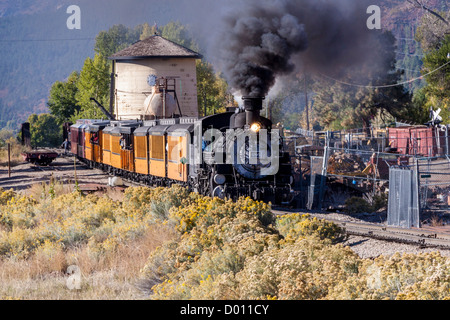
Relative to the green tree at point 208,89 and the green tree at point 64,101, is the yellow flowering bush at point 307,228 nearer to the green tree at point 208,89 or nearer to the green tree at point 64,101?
the green tree at point 208,89

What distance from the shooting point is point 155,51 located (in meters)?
60.5

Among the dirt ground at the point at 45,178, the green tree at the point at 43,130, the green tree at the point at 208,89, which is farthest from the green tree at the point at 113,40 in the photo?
the dirt ground at the point at 45,178

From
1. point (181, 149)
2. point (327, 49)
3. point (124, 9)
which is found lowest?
point (181, 149)

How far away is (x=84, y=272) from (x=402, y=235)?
23.4 feet

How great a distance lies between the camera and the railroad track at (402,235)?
13114 mm

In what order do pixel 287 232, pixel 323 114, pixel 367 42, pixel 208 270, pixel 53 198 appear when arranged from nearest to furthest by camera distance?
pixel 208 270, pixel 287 232, pixel 53 198, pixel 367 42, pixel 323 114

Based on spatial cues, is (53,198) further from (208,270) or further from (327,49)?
(208,270)

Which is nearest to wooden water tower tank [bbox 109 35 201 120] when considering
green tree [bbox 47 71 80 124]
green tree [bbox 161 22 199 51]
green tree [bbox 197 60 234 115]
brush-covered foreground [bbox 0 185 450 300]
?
green tree [bbox 197 60 234 115]

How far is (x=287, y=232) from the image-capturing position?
1345cm

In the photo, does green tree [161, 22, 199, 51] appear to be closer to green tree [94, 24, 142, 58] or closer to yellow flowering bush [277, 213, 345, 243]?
green tree [94, 24, 142, 58]

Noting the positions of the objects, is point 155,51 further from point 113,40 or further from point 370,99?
point 113,40
